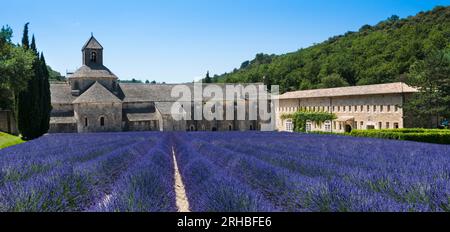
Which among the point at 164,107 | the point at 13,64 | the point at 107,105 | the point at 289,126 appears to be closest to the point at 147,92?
the point at 164,107

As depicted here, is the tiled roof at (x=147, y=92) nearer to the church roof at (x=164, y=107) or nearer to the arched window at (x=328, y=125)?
the church roof at (x=164, y=107)

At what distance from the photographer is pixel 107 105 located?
147 feet

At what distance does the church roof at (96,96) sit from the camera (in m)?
43.9

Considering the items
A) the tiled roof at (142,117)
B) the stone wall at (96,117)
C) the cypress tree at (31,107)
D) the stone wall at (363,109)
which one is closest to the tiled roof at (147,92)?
the tiled roof at (142,117)

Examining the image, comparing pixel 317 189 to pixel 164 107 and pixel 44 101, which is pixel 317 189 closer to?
pixel 44 101

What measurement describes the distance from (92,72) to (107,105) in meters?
6.97

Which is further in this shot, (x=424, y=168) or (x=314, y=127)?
(x=314, y=127)

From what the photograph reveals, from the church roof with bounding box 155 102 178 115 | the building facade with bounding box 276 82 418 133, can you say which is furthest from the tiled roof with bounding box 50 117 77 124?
the building facade with bounding box 276 82 418 133

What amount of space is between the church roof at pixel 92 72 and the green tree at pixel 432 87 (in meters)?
34.5
